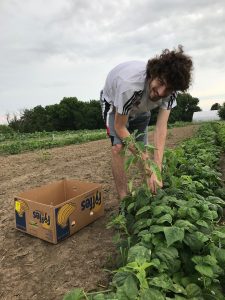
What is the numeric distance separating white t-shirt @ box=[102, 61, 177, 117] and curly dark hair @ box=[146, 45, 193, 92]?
0.15m

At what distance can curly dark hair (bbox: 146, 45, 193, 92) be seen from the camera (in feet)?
7.95

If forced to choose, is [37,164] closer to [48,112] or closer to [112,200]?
[112,200]

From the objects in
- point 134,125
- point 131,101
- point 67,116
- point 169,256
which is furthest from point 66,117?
point 169,256

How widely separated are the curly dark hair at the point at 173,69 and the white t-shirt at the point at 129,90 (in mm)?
150

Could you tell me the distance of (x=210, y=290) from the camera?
1840 millimetres

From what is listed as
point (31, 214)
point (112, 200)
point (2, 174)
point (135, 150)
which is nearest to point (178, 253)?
point (135, 150)

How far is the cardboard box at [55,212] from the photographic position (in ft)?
9.33

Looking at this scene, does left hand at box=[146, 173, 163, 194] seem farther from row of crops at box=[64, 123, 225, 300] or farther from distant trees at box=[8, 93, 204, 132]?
distant trees at box=[8, 93, 204, 132]

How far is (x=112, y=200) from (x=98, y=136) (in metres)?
13.0

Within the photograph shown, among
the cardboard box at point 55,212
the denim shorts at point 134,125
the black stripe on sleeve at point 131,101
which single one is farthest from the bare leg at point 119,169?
the black stripe on sleeve at point 131,101

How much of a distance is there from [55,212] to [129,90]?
3.79 feet

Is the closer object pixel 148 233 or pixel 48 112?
pixel 148 233

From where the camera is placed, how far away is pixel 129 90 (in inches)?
102

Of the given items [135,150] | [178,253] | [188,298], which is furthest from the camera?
[135,150]
